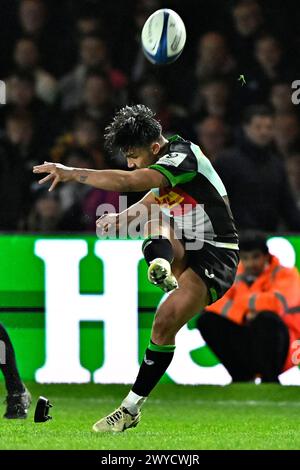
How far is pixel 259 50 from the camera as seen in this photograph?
31.6 ft

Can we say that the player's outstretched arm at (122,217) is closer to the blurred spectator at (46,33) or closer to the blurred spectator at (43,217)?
the blurred spectator at (43,217)

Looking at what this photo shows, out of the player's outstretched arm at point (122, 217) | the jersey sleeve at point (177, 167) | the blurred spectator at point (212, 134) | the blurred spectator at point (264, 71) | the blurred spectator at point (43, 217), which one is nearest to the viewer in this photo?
the jersey sleeve at point (177, 167)

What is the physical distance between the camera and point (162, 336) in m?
6.30

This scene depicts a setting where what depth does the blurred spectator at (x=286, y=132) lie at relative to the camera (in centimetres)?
955

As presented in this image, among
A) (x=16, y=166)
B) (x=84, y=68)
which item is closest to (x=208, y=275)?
(x=16, y=166)

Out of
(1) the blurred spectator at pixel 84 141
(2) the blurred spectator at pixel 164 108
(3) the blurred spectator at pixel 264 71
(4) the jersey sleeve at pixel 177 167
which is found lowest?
(4) the jersey sleeve at pixel 177 167

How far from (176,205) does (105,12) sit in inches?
145

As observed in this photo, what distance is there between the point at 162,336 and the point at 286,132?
371 centimetres

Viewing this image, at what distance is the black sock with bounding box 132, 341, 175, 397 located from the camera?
20.7 feet

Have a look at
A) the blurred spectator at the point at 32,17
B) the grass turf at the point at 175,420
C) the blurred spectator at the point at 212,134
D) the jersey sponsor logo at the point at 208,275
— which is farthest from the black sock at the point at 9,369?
the blurred spectator at the point at 32,17

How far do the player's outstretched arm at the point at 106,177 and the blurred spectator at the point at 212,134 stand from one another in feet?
11.3

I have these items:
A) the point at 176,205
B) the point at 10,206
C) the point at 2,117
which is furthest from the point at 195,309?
the point at 2,117

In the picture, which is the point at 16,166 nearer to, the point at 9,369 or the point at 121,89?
the point at 121,89

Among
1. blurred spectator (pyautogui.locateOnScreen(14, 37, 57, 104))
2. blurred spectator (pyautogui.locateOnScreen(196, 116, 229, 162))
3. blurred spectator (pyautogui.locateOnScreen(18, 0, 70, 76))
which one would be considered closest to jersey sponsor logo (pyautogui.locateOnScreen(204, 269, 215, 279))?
blurred spectator (pyautogui.locateOnScreen(196, 116, 229, 162))
